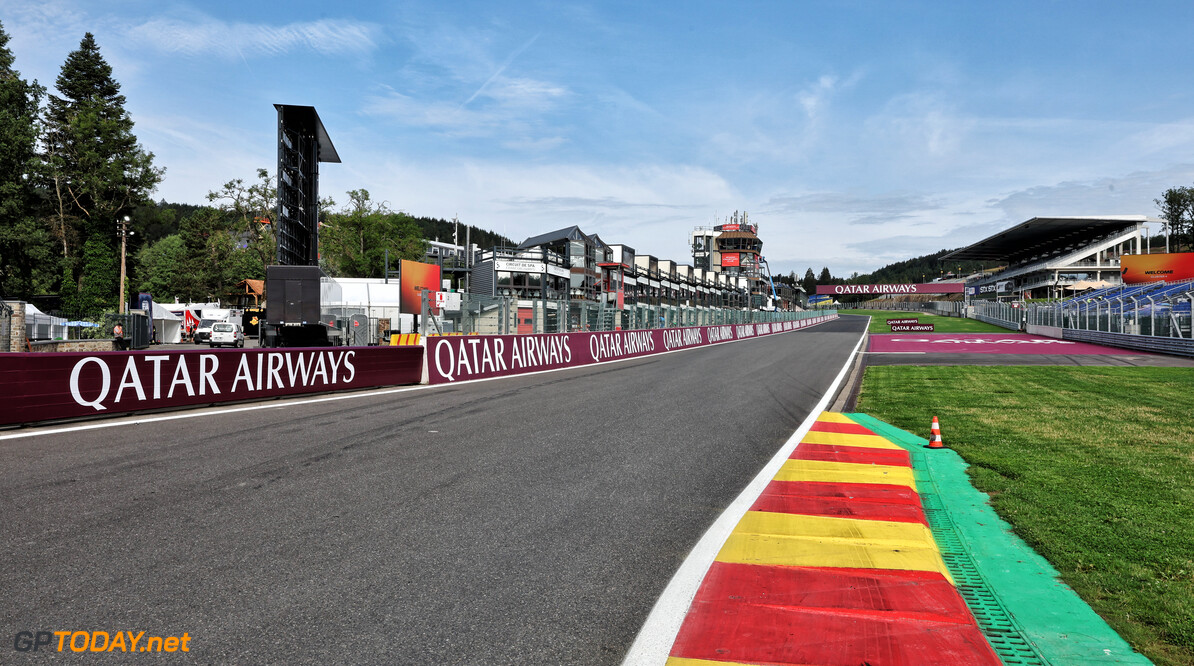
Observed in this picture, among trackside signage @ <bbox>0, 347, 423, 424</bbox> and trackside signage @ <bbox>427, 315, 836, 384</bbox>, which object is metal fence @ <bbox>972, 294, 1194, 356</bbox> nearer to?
trackside signage @ <bbox>427, 315, 836, 384</bbox>

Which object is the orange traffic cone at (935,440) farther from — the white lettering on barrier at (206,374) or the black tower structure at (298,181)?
the black tower structure at (298,181)

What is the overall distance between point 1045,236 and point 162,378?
114 m

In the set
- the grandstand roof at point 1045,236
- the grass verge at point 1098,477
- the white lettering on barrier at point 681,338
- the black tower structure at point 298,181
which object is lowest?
the grass verge at point 1098,477

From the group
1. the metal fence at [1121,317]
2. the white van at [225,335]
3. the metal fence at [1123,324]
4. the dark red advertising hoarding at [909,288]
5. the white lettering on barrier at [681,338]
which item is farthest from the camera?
the dark red advertising hoarding at [909,288]

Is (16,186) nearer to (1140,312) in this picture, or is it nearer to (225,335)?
(225,335)

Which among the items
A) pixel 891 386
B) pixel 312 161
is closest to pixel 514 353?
pixel 891 386

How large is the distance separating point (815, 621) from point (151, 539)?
13.1 ft

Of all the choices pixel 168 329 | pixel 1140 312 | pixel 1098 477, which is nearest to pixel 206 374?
pixel 1098 477

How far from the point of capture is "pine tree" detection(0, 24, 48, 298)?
43750 mm

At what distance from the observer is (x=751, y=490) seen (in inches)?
221

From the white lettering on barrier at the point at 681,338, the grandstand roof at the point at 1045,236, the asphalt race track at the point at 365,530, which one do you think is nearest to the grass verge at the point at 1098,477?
the asphalt race track at the point at 365,530

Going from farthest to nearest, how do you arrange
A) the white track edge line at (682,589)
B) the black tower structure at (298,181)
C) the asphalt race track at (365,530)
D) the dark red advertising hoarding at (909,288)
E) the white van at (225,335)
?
the dark red advertising hoarding at (909,288)
the white van at (225,335)
the black tower structure at (298,181)
the asphalt race track at (365,530)
the white track edge line at (682,589)

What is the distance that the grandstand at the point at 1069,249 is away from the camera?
85312mm

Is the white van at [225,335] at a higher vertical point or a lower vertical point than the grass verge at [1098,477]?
higher
